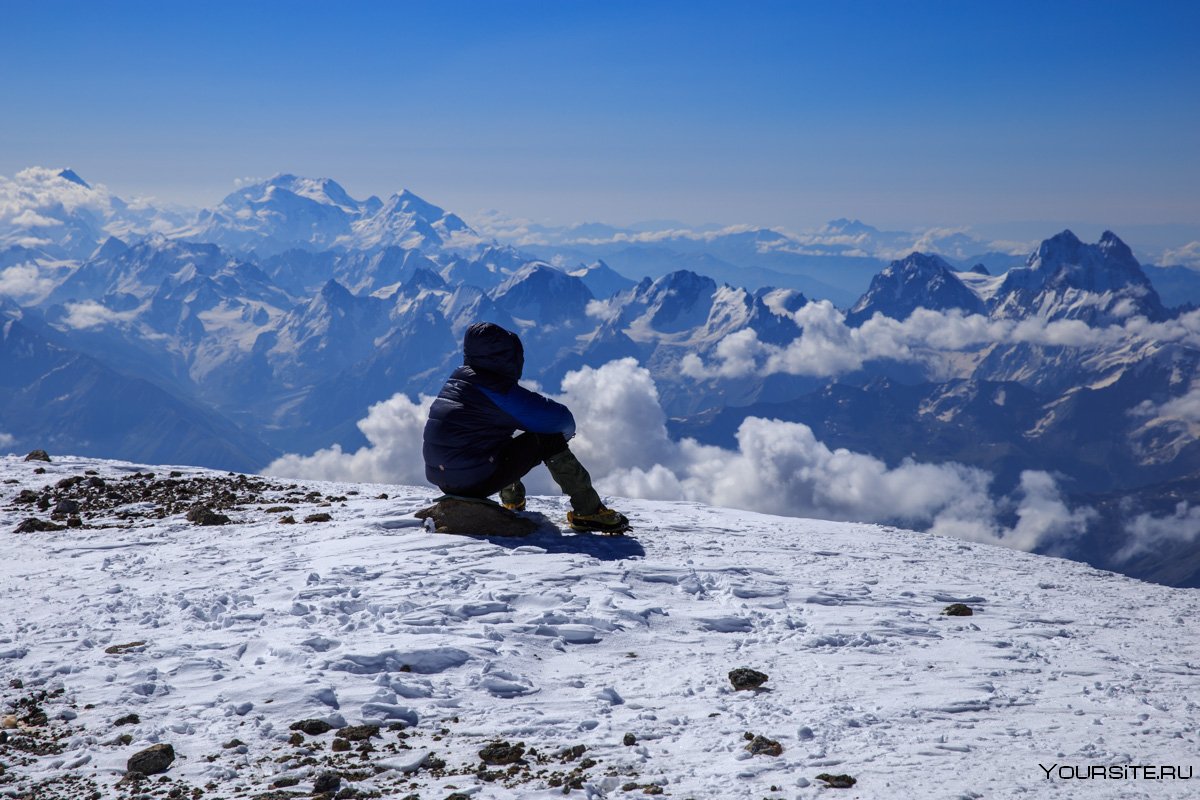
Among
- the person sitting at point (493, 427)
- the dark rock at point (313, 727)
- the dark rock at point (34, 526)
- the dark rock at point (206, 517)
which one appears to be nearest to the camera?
the dark rock at point (313, 727)

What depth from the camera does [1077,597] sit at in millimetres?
12219

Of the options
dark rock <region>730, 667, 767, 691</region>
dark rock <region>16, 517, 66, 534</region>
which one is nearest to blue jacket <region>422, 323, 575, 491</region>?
dark rock <region>730, 667, 767, 691</region>

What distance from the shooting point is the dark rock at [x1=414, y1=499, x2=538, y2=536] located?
42.9 feet

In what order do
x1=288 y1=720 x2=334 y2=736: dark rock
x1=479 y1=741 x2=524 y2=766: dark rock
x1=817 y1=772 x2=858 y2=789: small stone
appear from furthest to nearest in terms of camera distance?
x1=288 y1=720 x2=334 y2=736: dark rock, x1=479 y1=741 x2=524 y2=766: dark rock, x1=817 y1=772 x2=858 y2=789: small stone

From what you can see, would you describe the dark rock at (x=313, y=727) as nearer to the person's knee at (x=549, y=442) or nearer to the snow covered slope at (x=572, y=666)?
the snow covered slope at (x=572, y=666)

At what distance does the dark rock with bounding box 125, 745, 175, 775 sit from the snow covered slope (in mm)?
135

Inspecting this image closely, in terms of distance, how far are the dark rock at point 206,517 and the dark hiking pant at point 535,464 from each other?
511cm

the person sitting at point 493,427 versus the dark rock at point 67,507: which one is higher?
the person sitting at point 493,427

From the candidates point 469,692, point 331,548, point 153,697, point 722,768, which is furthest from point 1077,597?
point 153,697

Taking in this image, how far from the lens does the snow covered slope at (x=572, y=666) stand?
6465 millimetres

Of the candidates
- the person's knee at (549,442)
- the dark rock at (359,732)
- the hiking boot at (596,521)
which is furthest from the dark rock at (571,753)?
the hiking boot at (596,521)

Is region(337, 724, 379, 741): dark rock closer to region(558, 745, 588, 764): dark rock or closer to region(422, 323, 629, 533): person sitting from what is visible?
region(558, 745, 588, 764): dark rock

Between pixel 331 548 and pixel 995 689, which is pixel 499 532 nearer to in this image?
pixel 331 548

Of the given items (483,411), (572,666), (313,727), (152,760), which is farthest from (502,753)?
(483,411)
